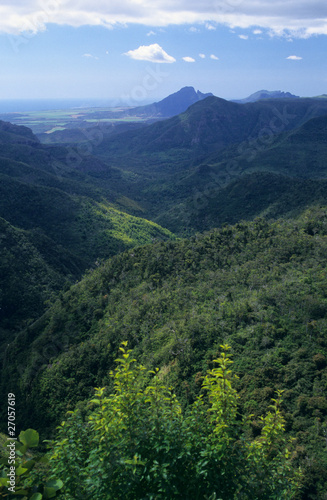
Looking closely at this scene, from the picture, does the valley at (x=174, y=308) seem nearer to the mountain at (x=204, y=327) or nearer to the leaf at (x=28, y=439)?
the mountain at (x=204, y=327)

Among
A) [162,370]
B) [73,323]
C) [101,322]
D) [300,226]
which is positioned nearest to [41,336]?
[73,323]

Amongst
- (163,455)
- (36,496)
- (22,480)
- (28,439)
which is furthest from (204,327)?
(36,496)

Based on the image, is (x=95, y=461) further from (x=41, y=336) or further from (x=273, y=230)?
(x=273, y=230)

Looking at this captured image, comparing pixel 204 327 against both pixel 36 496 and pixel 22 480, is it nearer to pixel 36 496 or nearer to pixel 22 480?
pixel 22 480

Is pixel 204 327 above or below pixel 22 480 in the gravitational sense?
below

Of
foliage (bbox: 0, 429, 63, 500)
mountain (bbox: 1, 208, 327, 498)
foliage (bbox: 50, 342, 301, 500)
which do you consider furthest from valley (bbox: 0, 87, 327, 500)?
foliage (bbox: 0, 429, 63, 500)

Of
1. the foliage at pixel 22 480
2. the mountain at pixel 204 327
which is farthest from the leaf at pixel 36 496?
the mountain at pixel 204 327
